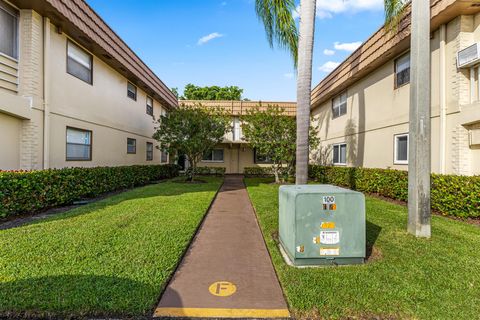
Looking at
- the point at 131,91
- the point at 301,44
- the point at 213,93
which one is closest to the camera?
the point at 301,44

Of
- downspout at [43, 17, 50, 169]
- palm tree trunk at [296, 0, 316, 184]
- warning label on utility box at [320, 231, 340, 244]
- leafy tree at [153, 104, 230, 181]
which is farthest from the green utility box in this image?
leafy tree at [153, 104, 230, 181]

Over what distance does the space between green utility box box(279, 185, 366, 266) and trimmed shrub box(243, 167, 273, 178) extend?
1673cm

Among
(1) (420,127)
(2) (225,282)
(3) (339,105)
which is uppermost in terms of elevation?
(3) (339,105)

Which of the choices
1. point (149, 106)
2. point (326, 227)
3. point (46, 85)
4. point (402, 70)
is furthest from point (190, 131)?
point (326, 227)

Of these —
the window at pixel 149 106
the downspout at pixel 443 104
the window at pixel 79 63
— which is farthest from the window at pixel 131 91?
the downspout at pixel 443 104

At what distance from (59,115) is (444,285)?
32.9 feet

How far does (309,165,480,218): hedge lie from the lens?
589 centimetres

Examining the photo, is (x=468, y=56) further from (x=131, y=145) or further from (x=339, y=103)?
(x=131, y=145)

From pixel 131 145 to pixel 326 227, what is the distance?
12230 millimetres

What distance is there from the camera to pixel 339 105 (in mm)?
14234

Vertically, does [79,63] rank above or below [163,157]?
above

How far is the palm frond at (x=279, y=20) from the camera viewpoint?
296 inches

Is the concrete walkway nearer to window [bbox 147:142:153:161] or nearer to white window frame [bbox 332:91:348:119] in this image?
white window frame [bbox 332:91:348:119]

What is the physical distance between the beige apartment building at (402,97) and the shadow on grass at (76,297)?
811 centimetres
